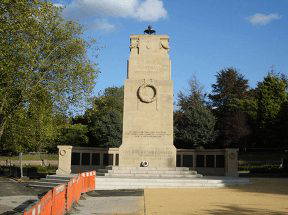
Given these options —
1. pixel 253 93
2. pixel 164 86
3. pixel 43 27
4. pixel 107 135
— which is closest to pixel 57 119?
pixel 43 27

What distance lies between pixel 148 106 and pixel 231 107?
37367mm

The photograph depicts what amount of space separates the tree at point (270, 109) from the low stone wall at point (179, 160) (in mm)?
24383

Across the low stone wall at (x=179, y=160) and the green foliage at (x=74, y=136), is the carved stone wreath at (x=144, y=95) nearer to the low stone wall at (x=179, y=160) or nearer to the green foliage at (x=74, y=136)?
the low stone wall at (x=179, y=160)

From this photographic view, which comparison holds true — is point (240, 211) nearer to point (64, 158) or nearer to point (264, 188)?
point (264, 188)

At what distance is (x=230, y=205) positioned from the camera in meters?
13.5

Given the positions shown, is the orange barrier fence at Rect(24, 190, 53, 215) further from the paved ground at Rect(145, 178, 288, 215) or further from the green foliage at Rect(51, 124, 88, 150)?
the green foliage at Rect(51, 124, 88, 150)

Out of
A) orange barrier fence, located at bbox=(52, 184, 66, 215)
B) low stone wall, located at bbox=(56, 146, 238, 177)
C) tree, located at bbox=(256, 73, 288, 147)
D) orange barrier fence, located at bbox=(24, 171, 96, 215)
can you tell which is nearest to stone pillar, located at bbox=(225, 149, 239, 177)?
low stone wall, located at bbox=(56, 146, 238, 177)

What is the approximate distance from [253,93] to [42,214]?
66394 millimetres

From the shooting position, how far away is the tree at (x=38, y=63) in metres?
25.3

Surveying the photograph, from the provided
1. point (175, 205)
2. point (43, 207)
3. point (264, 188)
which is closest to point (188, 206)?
point (175, 205)

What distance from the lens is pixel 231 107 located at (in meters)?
61.8

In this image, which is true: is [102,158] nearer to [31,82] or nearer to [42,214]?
[31,82]

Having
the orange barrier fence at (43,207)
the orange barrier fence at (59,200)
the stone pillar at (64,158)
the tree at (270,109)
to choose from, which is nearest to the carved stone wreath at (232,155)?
the stone pillar at (64,158)

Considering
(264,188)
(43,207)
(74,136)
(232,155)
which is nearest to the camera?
(43,207)
